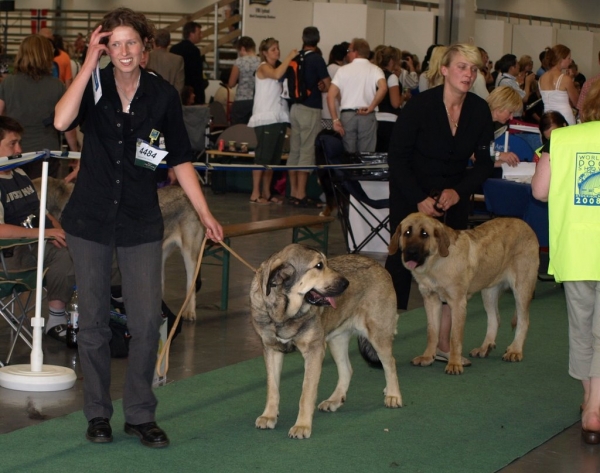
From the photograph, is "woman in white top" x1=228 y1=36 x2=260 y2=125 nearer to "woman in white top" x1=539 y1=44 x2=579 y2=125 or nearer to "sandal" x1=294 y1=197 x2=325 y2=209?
"sandal" x1=294 y1=197 x2=325 y2=209

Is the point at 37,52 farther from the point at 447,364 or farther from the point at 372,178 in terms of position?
the point at 447,364

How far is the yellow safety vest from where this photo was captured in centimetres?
446

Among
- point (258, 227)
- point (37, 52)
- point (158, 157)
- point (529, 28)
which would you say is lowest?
point (258, 227)

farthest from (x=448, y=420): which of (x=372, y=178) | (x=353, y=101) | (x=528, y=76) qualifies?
(x=528, y=76)

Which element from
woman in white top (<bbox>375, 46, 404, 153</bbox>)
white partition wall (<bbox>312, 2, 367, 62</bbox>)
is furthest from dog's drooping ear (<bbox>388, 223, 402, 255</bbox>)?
white partition wall (<bbox>312, 2, 367, 62</bbox>)

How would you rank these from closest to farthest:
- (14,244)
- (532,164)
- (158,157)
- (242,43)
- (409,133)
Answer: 1. (158,157)
2. (14,244)
3. (409,133)
4. (532,164)
5. (242,43)

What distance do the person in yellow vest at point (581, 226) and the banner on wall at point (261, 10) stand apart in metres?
14.6

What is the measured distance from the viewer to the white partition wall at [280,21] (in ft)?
61.3

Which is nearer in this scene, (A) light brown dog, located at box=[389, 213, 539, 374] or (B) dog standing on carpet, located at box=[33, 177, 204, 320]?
(A) light brown dog, located at box=[389, 213, 539, 374]

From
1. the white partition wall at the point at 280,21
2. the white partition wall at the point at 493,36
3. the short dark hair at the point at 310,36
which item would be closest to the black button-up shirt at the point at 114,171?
the short dark hair at the point at 310,36

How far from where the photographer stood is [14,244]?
5406 millimetres

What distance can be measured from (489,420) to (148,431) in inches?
69.1

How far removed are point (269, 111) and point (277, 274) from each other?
8779 mm

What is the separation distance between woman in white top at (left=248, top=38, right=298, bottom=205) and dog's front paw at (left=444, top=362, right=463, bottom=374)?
24.2 ft
